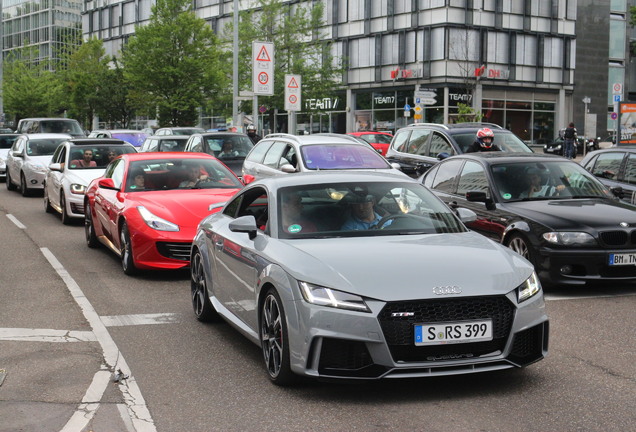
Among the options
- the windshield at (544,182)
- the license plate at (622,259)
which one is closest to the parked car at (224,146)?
the windshield at (544,182)

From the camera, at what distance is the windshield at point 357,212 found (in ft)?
21.8

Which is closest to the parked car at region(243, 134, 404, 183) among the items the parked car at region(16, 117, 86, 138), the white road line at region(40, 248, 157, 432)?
the white road line at region(40, 248, 157, 432)

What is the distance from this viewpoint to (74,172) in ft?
58.2

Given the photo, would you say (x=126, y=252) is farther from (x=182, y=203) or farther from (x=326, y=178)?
(x=326, y=178)

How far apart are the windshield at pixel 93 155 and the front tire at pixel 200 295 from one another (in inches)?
408

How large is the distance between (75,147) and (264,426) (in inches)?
570

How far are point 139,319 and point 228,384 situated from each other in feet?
8.22

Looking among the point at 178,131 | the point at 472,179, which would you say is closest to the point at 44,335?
the point at 472,179

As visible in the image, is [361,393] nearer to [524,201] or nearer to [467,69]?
[524,201]

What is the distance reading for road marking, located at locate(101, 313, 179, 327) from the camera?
8125 mm

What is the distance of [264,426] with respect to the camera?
509 centimetres

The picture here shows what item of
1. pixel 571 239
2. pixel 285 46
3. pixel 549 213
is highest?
pixel 285 46

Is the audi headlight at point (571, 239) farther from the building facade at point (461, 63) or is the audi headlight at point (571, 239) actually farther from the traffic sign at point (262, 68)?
the building facade at point (461, 63)

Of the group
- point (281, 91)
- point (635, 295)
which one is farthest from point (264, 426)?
point (281, 91)
